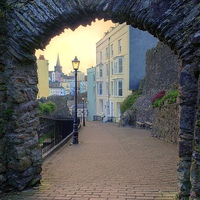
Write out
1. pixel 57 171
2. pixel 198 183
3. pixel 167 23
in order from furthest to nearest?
pixel 57 171, pixel 167 23, pixel 198 183

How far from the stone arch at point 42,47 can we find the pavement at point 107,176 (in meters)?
0.62

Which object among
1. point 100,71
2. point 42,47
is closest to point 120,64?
point 100,71

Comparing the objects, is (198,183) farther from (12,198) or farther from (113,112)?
(113,112)

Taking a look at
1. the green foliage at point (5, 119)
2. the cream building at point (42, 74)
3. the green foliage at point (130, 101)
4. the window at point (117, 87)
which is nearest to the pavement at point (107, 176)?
the green foliage at point (5, 119)

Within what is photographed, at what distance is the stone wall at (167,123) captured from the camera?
10974mm

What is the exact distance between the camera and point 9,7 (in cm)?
451

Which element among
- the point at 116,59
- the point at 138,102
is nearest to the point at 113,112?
the point at 116,59

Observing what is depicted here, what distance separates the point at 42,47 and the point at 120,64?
25309 millimetres

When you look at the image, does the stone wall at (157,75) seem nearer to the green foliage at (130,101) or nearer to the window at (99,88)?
the green foliage at (130,101)

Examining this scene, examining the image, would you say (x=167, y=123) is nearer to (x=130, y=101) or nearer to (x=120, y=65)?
(x=130, y=101)

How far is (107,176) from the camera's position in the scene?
5922mm

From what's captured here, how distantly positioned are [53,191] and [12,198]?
0.77 meters

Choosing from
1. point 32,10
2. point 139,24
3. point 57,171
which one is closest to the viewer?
point 139,24

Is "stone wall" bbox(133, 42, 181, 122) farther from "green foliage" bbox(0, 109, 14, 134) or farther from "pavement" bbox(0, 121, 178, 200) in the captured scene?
"green foliage" bbox(0, 109, 14, 134)
